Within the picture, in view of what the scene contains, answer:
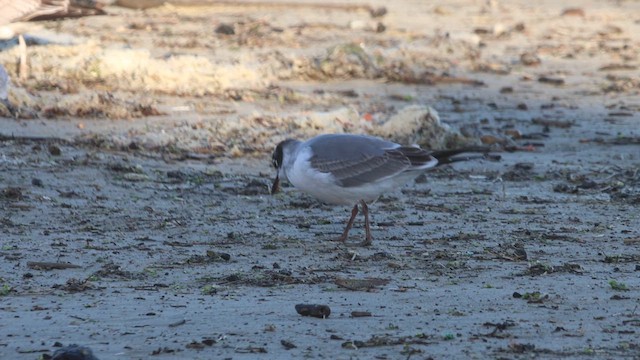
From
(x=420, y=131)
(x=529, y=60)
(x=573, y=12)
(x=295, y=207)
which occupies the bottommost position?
(x=295, y=207)

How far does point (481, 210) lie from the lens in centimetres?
658

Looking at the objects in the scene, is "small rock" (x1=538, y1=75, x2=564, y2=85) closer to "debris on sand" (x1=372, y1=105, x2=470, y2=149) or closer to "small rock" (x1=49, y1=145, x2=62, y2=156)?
"debris on sand" (x1=372, y1=105, x2=470, y2=149)

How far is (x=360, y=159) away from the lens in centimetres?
584

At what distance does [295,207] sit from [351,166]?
0.91 meters

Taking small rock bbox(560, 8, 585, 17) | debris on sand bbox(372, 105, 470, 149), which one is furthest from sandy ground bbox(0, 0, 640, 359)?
small rock bbox(560, 8, 585, 17)

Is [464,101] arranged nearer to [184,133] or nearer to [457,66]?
[457,66]

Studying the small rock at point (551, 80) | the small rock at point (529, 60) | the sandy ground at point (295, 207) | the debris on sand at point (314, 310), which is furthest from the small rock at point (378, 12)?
the debris on sand at point (314, 310)

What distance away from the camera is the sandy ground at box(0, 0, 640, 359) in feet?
13.5

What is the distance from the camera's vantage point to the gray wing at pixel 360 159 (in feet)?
18.8

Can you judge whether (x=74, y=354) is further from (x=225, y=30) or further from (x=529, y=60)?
(x=225, y=30)

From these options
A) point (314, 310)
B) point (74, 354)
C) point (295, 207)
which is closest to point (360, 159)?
point (295, 207)

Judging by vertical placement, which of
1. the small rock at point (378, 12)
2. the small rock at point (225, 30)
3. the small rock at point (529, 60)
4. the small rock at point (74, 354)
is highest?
the small rock at point (378, 12)

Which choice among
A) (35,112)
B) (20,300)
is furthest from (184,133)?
(20,300)

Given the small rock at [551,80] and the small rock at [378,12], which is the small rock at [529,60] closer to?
the small rock at [551,80]
